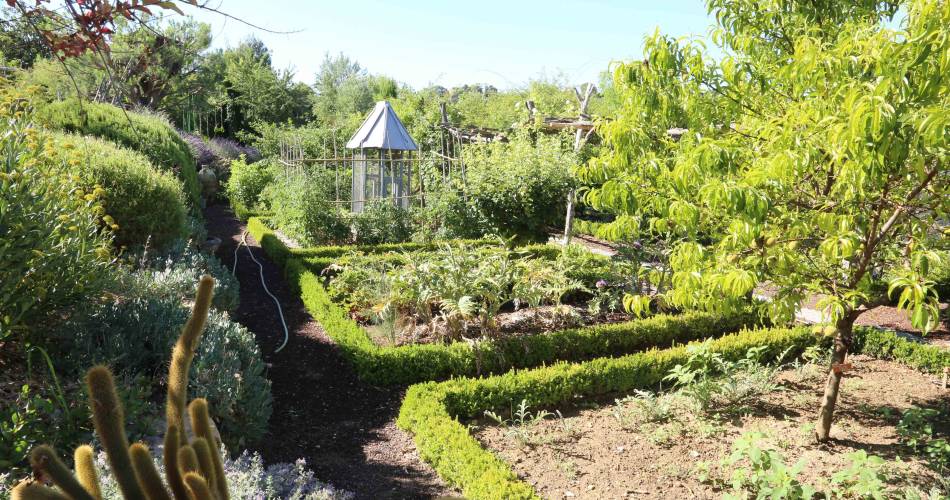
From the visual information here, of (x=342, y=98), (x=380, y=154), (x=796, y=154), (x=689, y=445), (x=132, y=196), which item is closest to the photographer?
(x=796, y=154)

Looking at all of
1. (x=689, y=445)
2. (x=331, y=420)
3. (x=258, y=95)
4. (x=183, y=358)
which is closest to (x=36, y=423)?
(x=331, y=420)

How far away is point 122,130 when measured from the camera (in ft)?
33.4

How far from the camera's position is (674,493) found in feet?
12.7

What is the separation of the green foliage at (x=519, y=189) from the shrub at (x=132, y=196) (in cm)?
499

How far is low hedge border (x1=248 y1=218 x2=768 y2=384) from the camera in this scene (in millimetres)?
5789

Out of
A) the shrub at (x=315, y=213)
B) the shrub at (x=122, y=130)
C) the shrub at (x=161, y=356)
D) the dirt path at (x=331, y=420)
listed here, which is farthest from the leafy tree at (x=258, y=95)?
the shrub at (x=161, y=356)

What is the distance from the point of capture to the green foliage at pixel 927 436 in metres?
4.04

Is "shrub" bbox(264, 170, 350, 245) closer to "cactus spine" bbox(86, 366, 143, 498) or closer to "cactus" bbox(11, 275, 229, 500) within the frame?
"cactus" bbox(11, 275, 229, 500)

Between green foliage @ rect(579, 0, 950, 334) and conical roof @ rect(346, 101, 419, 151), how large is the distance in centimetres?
792

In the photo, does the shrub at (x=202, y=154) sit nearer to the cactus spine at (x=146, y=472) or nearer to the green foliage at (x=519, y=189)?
the green foliage at (x=519, y=189)

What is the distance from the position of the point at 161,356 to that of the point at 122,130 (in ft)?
23.8

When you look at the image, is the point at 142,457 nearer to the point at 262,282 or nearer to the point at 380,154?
the point at 262,282

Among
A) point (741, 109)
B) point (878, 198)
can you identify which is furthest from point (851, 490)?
point (741, 109)

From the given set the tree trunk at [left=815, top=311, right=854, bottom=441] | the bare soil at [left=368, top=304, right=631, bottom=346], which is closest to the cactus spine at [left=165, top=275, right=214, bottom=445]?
the tree trunk at [left=815, top=311, right=854, bottom=441]
